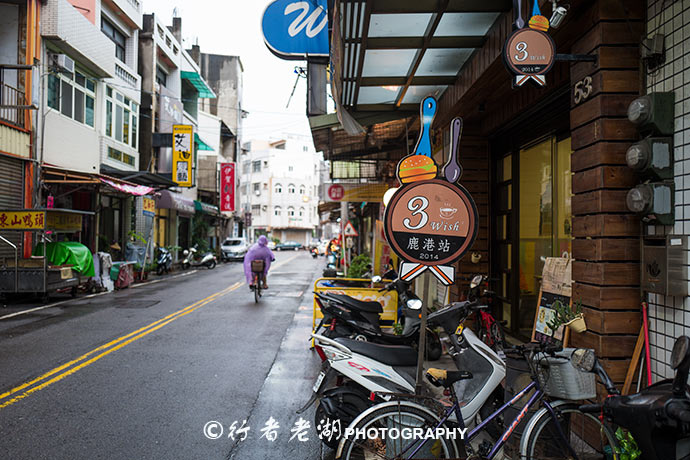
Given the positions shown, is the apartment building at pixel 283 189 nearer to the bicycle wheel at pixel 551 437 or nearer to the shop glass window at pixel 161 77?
the shop glass window at pixel 161 77

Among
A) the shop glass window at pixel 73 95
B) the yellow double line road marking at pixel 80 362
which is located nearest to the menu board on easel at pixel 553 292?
the yellow double line road marking at pixel 80 362

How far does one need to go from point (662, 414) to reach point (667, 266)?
150 centimetres

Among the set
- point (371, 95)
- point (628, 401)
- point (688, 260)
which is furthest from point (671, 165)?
point (371, 95)

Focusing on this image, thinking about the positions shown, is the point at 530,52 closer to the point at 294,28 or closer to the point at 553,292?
the point at 553,292

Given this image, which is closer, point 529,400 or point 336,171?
point 529,400

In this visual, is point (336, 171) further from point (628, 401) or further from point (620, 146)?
point (628, 401)

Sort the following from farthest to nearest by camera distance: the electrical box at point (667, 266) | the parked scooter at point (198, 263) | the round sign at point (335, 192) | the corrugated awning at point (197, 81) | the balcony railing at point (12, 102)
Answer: the corrugated awning at point (197, 81) → the parked scooter at point (198, 263) → the round sign at point (335, 192) → the balcony railing at point (12, 102) → the electrical box at point (667, 266)

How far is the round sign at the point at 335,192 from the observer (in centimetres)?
1478

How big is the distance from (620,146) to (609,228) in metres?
0.68

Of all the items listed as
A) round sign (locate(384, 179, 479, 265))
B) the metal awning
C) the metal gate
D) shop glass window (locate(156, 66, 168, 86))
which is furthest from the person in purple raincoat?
shop glass window (locate(156, 66, 168, 86))

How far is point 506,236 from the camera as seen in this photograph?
7855 mm

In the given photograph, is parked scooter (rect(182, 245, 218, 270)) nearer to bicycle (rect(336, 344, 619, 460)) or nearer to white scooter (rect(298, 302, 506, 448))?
white scooter (rect(298, 302, 506, 448))

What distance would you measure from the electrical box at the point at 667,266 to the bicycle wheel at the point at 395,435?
1937 mm

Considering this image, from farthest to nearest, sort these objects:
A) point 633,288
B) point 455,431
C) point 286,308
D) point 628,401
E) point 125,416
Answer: point 286,308, point 125,416, point 633,288, point 455,431, point 628,401
